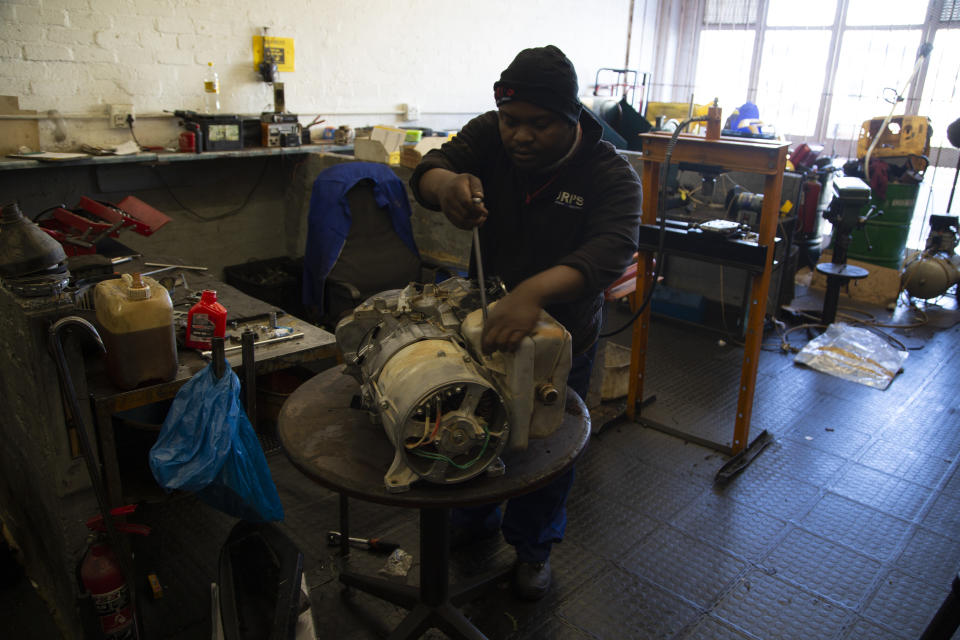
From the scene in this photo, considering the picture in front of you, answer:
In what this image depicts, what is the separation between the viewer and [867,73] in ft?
22.1

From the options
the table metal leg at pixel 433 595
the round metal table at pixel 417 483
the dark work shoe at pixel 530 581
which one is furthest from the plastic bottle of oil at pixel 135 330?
the dark work shoe at pixel 530 581

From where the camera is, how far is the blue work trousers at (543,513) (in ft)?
5.82

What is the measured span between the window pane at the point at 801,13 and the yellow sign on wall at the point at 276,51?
558cm

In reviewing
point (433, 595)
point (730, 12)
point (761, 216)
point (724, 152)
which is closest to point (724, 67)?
point (730, 12)

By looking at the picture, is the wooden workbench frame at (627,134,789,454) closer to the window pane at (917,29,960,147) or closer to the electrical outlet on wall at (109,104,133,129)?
the electrical outlet on wall at (109,104,133,129)

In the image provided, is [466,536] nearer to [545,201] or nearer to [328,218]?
[545,201]

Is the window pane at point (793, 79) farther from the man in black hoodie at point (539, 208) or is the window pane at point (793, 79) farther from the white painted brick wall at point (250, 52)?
the man in black hoodie at point (539, 208)

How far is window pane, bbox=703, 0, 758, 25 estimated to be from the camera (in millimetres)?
7367

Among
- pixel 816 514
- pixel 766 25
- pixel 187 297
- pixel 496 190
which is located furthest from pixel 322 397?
pixel 766 25

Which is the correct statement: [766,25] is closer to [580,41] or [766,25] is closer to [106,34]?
[580,41]

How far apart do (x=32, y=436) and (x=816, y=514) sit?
7.73ft

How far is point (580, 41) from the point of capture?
250 inches

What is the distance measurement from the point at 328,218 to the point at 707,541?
6.38 feet

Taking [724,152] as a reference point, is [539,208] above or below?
below
